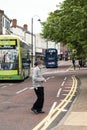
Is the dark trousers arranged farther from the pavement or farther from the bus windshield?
the bus windshield

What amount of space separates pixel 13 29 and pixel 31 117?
114761 millimetres

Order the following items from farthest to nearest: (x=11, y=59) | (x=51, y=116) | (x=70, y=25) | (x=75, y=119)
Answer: (x=70, y=25) → (x=11, y=59) → (x=51, y=116) → (x=75, y=119)

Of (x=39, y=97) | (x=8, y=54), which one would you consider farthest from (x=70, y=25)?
(x=39, y=97)

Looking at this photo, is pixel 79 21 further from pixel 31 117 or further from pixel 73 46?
pixel 73 46

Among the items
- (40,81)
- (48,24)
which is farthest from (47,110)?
(48,24)

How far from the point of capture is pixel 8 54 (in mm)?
38938

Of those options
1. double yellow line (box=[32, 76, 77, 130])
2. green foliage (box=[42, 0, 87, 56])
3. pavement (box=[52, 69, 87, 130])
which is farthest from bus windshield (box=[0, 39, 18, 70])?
pavement (box=[52, 69, 87, 130])

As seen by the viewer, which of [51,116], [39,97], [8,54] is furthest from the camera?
[8,54]

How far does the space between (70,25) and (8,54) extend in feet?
23.2

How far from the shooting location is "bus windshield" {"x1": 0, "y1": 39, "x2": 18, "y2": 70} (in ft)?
127

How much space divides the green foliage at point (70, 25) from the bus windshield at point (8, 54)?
4.71 meters

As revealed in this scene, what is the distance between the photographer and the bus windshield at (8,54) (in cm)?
3875

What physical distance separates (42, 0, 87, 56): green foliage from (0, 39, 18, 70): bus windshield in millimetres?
4712

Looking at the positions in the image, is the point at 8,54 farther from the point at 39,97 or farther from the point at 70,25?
the point at 39,97
